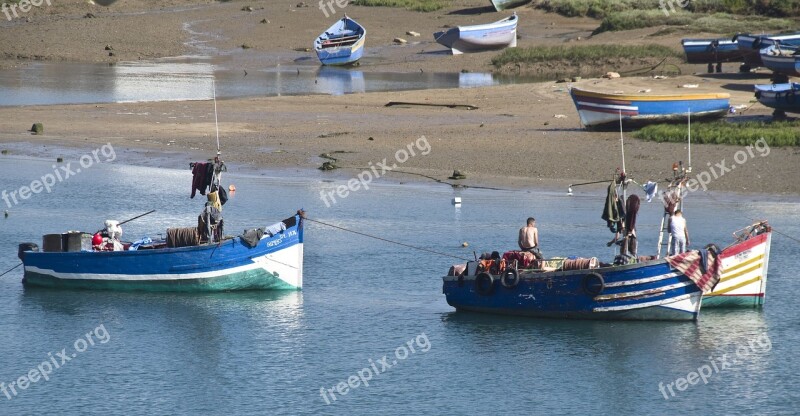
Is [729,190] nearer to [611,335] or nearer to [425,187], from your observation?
[425,187]

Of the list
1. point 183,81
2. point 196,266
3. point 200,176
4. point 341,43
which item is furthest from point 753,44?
point 196,266

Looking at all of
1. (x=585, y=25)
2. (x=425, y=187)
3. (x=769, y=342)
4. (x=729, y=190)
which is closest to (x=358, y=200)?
(x=425, y=187)

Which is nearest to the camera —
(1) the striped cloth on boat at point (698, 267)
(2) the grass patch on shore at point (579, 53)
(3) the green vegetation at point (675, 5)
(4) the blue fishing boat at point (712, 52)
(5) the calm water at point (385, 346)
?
(5) the calm water at point (385, 346)

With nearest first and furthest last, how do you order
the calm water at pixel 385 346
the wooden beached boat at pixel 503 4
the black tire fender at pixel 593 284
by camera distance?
the calm water at pixel 385 346 < the black tire fender at pixel 593 284 < the wooden beached boat at pixel 503 4

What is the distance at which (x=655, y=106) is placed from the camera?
40750 mm

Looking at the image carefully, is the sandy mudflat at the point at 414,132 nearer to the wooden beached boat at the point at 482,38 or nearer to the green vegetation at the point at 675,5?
the wooden beached boat at the point at 482,38

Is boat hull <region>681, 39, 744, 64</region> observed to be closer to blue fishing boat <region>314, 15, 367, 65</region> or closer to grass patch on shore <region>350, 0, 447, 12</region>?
blue fishing boat <region>314, 15, 367, 65</region>

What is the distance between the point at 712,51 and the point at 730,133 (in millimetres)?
16481

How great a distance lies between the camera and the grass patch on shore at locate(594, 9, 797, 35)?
6481 centimetres

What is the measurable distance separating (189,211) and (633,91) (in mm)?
21209

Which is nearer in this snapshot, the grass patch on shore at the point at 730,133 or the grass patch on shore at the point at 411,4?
the grass patch on shore at the point at 730,133

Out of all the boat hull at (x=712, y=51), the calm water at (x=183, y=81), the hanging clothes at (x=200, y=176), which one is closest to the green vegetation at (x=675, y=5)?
the boat hull at (x=712, y=51)

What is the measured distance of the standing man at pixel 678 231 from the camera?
2311cm

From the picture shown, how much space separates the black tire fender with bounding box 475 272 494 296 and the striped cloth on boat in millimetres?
3584
